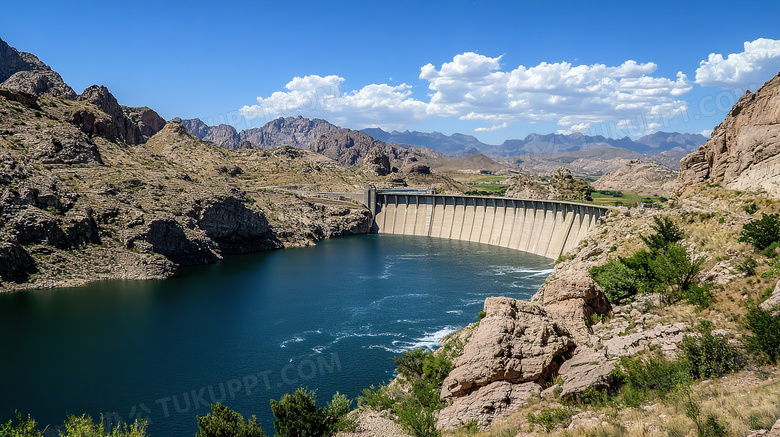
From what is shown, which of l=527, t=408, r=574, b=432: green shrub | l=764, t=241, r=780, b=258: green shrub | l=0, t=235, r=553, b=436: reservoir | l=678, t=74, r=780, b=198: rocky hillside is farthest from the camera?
l=678, t=74, r=780, b=198: rocky hillside

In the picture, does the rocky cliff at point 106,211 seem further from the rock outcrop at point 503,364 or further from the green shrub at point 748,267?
the green shrub at point 748,267

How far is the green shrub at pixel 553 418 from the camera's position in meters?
14.4

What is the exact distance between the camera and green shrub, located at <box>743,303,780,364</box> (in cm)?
1491

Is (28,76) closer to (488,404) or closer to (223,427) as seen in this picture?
(223,427)

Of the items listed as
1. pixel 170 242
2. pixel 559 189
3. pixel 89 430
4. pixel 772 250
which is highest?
pixel 559 189

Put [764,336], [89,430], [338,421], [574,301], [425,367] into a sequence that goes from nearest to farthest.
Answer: [764,336]
[89,430]
[338,421]
[574,301]
[425,367]

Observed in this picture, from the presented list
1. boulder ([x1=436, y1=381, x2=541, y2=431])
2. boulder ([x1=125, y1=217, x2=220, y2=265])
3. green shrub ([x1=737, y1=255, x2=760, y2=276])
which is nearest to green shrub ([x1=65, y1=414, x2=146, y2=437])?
boulder ([x1=436, y1=381, x2=541, y2=431])

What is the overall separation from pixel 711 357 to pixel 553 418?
5320mm

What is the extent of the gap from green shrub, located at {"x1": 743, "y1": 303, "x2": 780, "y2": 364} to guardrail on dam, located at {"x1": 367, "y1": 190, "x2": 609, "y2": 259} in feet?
168

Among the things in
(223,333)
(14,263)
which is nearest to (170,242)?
(14,263)

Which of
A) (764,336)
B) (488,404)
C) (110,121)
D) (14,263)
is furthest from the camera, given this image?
(110,121)

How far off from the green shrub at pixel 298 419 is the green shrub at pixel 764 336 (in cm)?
1530

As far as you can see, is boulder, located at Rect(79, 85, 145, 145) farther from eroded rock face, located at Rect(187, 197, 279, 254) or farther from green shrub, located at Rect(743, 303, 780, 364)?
green shrub, located at Rect(743, 303, 780, 364)

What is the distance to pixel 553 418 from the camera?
1480 cm
